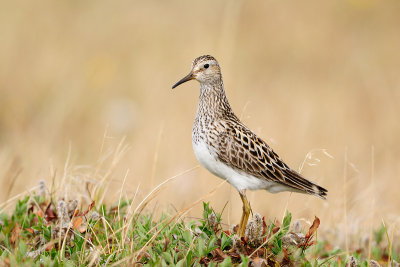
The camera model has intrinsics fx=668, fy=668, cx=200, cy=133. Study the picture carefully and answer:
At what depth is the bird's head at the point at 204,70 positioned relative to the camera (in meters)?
6.57

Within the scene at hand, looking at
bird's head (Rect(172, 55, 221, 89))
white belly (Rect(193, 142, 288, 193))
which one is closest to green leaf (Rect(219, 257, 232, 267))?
white belly (Rect(193, 142, 288, 193))

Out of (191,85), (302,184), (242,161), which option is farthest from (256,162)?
(191,85)

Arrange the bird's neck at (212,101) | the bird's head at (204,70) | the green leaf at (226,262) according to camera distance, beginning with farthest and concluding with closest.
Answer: the bird's head at (204,70) → the bird's neck at (212,101) → the green leaf at (226,262)

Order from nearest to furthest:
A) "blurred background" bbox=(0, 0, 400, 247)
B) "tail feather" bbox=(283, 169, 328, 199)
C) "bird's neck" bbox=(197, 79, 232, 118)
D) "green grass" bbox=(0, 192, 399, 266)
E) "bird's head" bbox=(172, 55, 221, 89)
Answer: "green grass" bbox=(0, 192, 399, 266)
"tail feather" bbox=(283, 169, 328, 199)
"bird's neck" bbox=(197, 79, 232, 118)
"bird's head" bbox=(172, 55, 221, 89)
"blurred background" bbox=(0, 0, 400, 247)

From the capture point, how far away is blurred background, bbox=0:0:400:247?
37.2 ft

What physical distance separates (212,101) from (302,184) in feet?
3.97

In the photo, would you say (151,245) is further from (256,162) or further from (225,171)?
(256,162)

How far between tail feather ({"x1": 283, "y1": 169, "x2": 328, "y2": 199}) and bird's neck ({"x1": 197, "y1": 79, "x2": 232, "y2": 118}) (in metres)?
0.91

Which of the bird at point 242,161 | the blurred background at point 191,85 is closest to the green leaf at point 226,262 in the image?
the bird at point 242,161

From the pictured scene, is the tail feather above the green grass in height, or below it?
above

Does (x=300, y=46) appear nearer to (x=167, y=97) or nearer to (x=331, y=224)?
(x=167, y=97)

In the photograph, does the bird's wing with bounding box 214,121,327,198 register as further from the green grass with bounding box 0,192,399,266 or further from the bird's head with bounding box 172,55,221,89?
the green grass with bounding box 0,192,399,266

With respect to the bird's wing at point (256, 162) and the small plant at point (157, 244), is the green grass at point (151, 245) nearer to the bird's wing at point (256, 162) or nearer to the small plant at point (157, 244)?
the small plant at point (157, 244)

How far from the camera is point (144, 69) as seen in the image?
16281 millimetres
